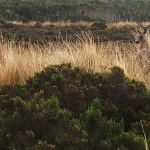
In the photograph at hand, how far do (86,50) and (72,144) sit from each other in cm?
439

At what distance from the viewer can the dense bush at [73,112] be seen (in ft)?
7.86

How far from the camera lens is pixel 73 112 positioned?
2988mm

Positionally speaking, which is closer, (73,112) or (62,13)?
(73,112)

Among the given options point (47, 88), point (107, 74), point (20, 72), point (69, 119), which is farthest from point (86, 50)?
point (69, 119)

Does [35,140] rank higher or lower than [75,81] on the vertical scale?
lower

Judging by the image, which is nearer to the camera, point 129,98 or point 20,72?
point 129,98

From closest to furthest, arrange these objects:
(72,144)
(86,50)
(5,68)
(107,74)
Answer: (72,144)
(107,74)
(5,68)
(86,50)

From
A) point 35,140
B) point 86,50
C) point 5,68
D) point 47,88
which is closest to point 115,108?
point 47,88

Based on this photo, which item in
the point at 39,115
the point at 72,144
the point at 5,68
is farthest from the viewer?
the point at 5,68

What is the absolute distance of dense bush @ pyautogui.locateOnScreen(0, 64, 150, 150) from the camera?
2.39 m

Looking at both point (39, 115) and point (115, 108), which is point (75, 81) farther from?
point (39, 115)

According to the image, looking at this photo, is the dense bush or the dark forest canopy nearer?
the dense bush

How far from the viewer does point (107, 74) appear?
3816 mm

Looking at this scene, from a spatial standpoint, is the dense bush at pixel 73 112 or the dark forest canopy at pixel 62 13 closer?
the dense bush at pixel 73 112
